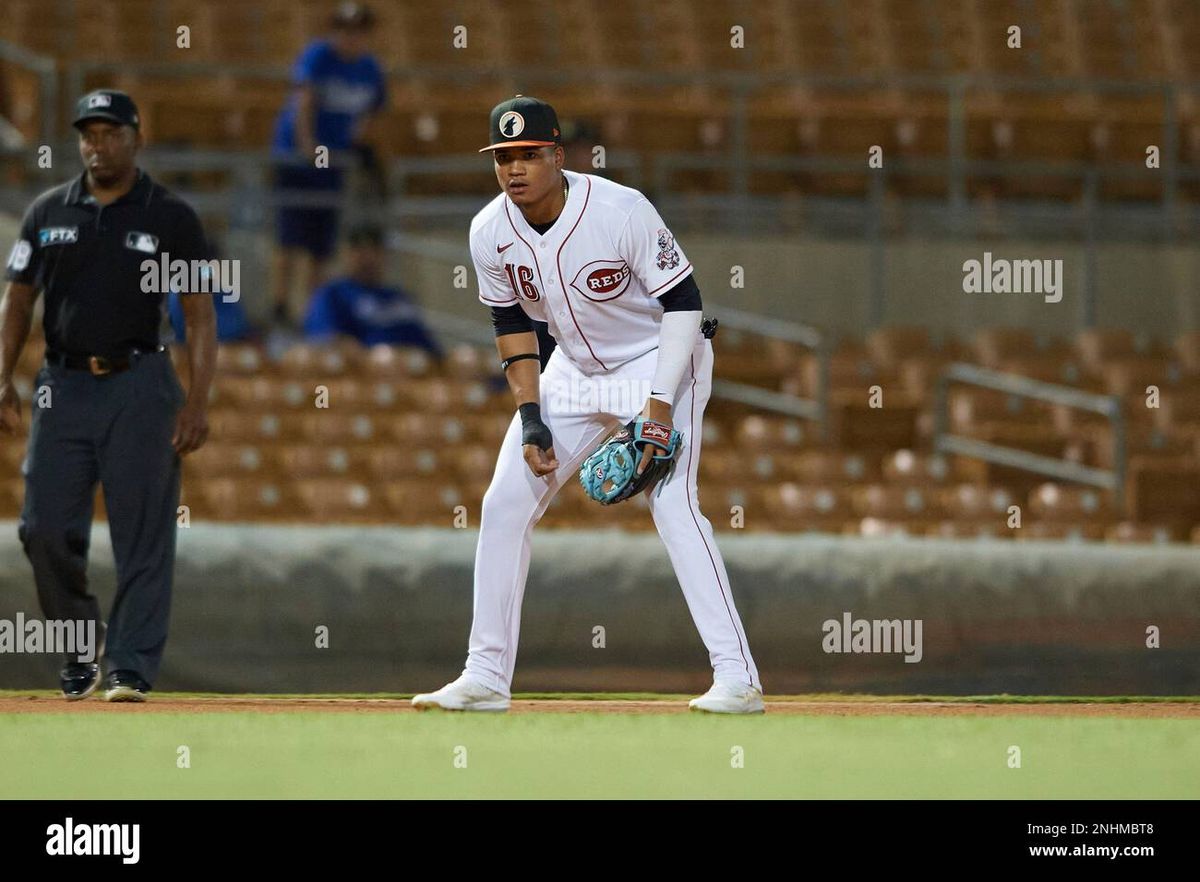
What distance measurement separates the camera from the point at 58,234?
6184 millimetres

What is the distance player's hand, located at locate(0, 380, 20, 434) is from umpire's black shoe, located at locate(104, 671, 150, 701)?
81 centimetres

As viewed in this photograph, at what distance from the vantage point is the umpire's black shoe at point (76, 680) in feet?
20.3

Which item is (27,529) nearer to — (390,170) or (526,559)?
(526,559)

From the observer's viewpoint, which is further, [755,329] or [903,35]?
[903,35]

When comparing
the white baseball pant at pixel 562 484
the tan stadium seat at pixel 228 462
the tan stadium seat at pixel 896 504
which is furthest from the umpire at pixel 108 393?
the tan stadium seat at pixel 896 504

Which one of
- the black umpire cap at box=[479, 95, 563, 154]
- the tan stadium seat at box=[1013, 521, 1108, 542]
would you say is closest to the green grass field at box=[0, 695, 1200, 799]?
the black umpire cap at box=[479, 95, 563, 154]

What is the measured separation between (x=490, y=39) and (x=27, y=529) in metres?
9.84

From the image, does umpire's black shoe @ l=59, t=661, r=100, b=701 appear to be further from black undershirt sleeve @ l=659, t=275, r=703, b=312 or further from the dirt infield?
black undershirt sleeve @ l=659, t=275, r=703, b=312

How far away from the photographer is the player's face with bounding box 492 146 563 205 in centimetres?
539

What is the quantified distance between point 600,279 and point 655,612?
7.29 feet

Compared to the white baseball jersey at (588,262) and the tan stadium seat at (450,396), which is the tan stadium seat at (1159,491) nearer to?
the tan stadium seat at (450,396)

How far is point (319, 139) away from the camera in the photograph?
39.1 ft
